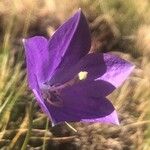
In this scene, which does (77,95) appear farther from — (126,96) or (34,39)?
(126,96)

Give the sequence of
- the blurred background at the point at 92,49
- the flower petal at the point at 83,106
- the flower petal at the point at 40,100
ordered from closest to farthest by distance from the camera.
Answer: the flower petal at the point at 40,100
the flower petal at the point at 83,106
the blurred background at the point at 92,49

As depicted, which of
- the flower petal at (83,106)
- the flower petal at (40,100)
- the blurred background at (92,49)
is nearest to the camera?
the flower petal at (40,100)

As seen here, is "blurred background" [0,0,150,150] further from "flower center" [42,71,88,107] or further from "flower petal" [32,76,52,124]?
"flower petal" [32,76,52,124]

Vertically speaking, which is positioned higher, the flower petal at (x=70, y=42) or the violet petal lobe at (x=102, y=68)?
the flower petal at (x=70, y=42)

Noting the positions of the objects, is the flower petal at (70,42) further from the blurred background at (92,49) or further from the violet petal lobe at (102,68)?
the blurred background at (92,49)

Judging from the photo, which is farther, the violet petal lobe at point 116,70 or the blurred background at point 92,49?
the blurred background at point 92,49

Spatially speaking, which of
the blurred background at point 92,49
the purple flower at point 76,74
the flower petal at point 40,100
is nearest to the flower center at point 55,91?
the purple flower at point 76,74

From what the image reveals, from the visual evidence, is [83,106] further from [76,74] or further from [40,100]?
[40,100]

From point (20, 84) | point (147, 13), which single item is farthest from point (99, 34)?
point (20, 84)
